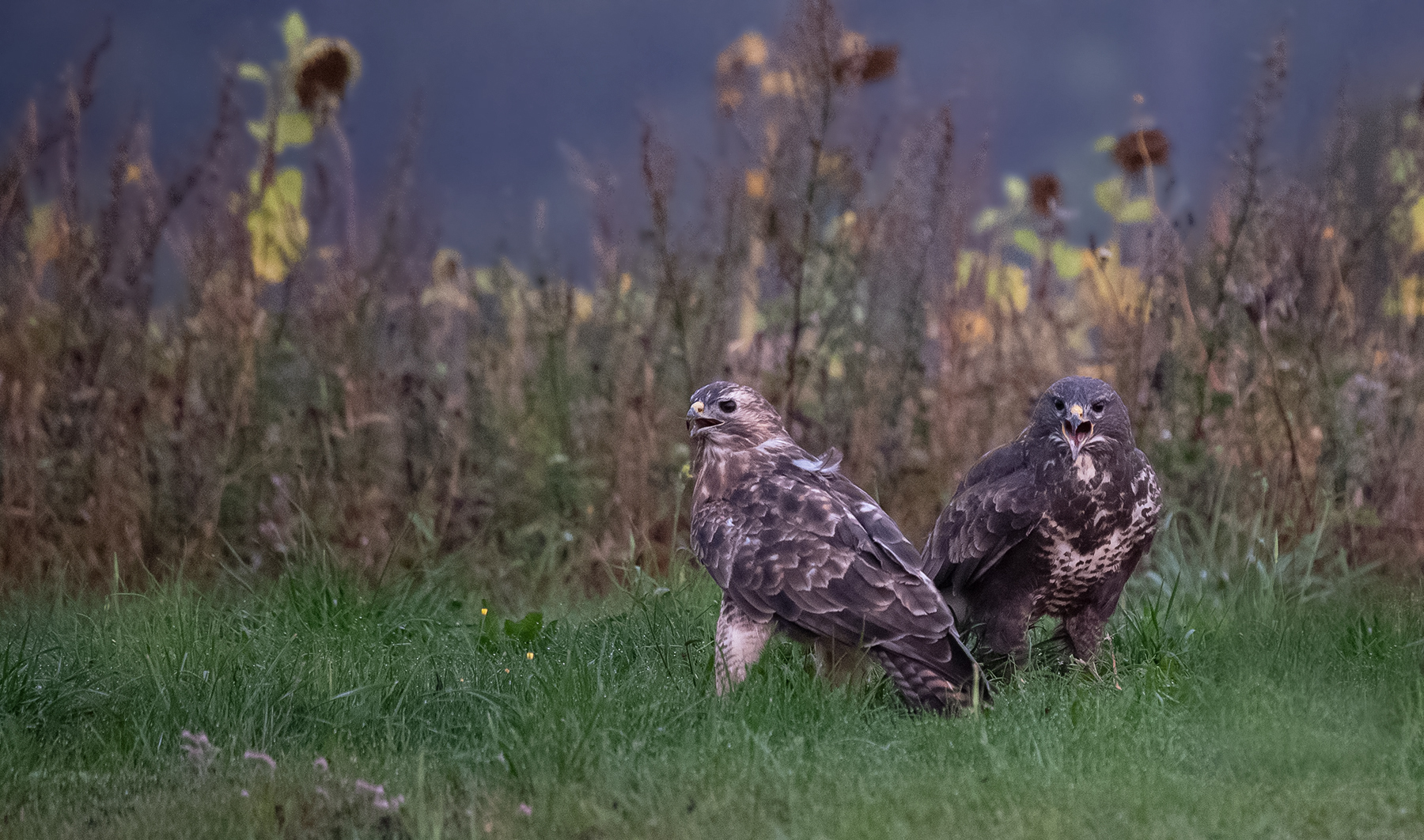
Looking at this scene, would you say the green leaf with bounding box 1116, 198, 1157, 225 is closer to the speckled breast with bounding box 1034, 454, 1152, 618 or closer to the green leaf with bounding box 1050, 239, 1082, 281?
the green leaf with bounding box 1050, 239, 1082, 281

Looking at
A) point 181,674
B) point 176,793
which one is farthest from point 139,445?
point 176,793

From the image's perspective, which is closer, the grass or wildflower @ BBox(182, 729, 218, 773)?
the grass

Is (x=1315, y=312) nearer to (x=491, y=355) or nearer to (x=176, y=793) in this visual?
(x=491, y=355)

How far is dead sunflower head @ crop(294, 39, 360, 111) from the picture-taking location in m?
5.98

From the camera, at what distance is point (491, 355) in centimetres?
634

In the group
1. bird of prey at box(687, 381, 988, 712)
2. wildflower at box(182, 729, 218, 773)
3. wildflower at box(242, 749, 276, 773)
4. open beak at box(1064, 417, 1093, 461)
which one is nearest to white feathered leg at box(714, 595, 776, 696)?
bird of prey at box(687, 381, 988, 712)

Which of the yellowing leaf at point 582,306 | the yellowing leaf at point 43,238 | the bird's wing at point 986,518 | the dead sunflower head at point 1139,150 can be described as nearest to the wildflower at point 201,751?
the bird's wing at point 986,518

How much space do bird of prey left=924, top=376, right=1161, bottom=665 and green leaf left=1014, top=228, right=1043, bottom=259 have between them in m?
3.14

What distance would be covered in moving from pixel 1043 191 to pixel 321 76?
383cm

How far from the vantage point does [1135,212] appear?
246 inches

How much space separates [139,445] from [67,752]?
2.74 metres

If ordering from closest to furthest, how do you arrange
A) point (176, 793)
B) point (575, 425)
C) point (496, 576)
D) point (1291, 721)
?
point (176, 793) → point (1291, 721) → point (496, 576) → point (575, 425)

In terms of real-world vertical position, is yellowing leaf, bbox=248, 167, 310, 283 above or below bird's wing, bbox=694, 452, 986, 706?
above

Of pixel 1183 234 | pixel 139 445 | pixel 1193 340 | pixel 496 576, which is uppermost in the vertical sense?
pixel 1183 234
